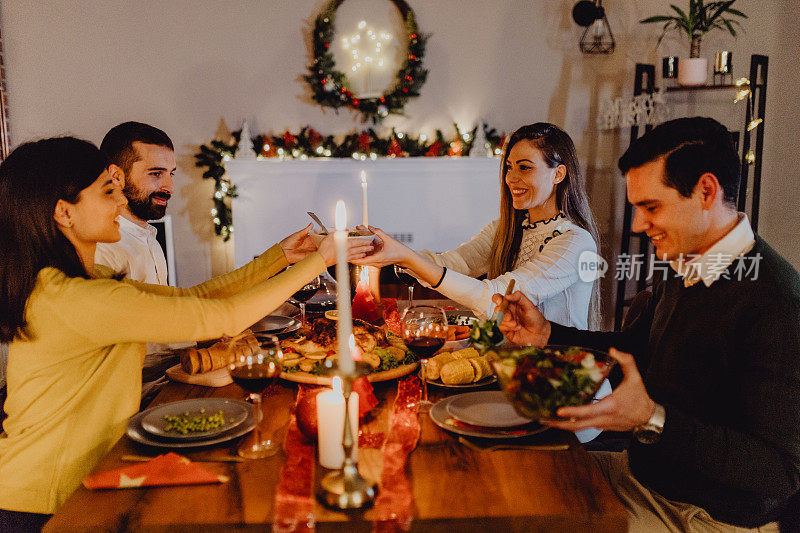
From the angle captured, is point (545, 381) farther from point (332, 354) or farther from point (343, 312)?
point (332, 354)

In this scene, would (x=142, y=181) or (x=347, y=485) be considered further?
(x=142, y=181)

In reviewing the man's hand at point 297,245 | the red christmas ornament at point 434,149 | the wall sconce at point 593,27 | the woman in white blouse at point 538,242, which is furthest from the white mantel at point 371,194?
the man's hand at point 297,245

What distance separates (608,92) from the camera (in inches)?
182

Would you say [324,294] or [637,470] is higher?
[324,294]

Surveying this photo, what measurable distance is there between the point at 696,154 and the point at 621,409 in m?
0.59

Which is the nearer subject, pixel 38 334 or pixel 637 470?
pixel 38 334

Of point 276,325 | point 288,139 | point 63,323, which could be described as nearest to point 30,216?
point 63,323

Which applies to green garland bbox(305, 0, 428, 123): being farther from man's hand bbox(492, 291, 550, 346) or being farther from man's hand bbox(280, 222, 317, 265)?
man's hand bbox(492, 291, 550, 346)

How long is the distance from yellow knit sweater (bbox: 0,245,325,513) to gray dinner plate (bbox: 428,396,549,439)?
0.46 meters

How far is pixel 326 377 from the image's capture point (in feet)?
4.88

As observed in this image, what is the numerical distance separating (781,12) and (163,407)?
4891 millimetres

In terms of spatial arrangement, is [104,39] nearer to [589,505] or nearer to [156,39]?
[156,39]

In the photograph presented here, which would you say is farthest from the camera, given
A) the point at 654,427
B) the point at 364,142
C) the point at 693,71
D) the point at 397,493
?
the point at 364,142

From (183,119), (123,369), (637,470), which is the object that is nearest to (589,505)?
(637,470)
